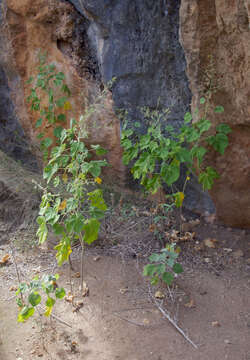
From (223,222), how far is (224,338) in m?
1.19

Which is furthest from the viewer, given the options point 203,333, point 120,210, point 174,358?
point 120,210

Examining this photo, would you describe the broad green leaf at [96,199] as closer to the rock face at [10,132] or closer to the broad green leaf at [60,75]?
the broad green leaf at [60,75]

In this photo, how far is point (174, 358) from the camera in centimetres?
176

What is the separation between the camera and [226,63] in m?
2.32

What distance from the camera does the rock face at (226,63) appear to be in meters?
2.18

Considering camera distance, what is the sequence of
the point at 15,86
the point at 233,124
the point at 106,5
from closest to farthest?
the point at 233,124 → the point at 106,5 → the point at 15,86

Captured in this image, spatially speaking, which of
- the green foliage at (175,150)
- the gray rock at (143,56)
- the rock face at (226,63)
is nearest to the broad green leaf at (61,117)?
the gray rock at (143,56)

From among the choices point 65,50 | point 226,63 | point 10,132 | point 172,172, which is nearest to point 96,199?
point 172,172

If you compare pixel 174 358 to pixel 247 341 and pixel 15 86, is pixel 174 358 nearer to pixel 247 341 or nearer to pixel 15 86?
pixel 247 341

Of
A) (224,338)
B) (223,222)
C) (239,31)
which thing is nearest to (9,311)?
(224,338)

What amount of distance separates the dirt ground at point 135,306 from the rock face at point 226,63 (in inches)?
22.5

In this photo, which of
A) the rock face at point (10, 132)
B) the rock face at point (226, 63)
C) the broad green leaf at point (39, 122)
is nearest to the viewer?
the rock face at point (226, 63)

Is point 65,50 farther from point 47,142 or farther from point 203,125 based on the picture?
point 203,125

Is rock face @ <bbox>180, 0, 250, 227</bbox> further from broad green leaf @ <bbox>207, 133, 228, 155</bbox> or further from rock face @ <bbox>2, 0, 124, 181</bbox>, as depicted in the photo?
rock face @ <bbox>2, 0, 124, 181</bbox>
